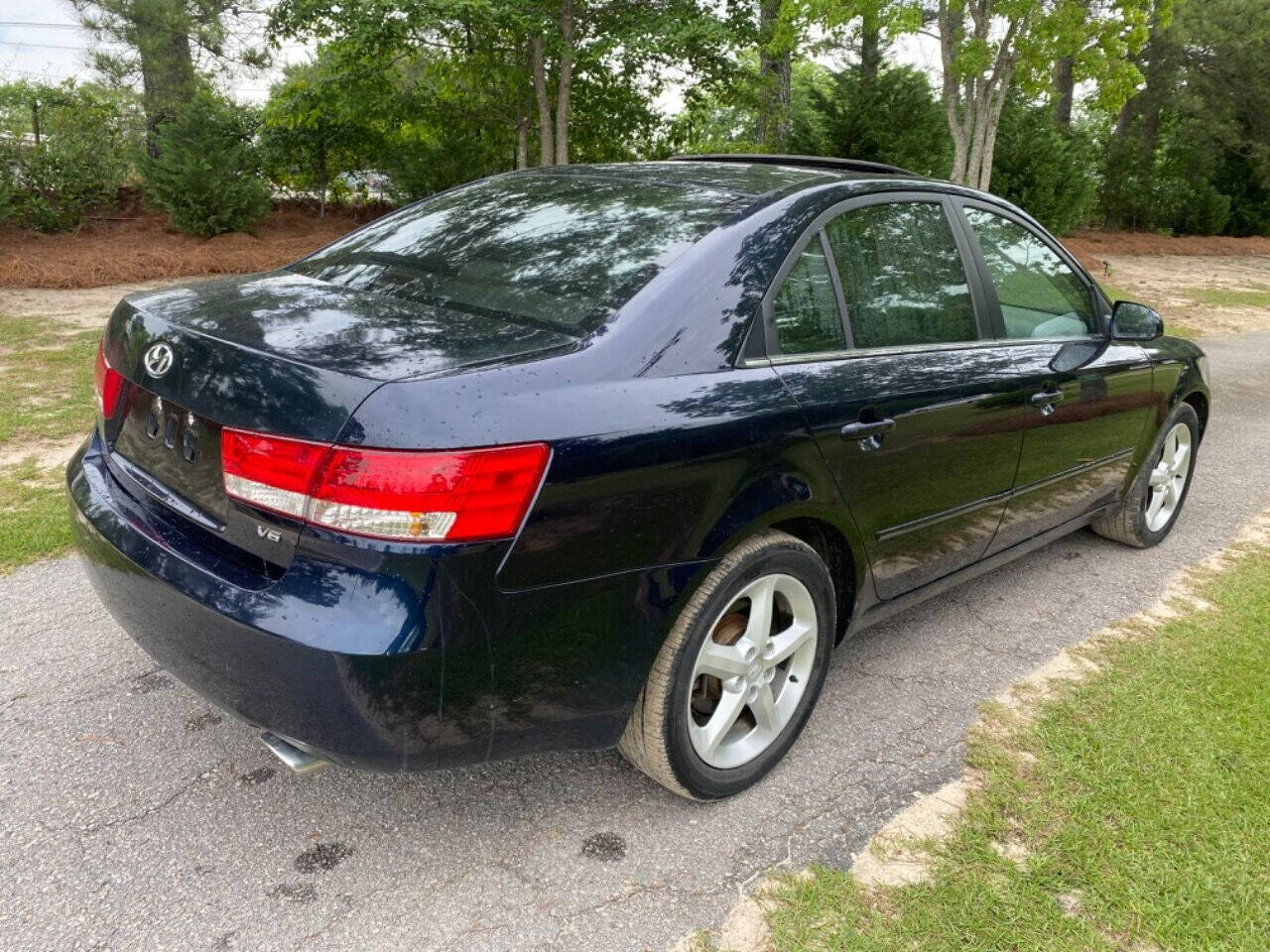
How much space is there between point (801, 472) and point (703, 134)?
1205 cm

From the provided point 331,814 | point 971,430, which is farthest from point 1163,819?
point 331,814

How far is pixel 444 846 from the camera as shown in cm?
245

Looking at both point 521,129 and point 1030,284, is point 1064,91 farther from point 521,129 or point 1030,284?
point 1030,284

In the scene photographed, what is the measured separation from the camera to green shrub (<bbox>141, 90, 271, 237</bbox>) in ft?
41.5

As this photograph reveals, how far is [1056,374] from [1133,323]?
72 centimetres

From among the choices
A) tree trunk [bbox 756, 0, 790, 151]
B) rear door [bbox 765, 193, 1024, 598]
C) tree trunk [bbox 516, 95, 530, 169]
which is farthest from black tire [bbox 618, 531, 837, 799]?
tree trunk [bbox 516, 95, 530, 169]

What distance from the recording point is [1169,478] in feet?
15.4

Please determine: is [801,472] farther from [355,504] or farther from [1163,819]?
[1163,819]

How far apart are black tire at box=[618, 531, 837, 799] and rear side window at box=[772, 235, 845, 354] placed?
1.70 ft

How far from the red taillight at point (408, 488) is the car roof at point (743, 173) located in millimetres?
1300

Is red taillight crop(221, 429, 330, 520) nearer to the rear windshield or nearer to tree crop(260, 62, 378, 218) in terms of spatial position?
the rear windshield

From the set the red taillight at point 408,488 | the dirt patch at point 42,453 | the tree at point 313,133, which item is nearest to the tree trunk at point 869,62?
the tree at point 313,133

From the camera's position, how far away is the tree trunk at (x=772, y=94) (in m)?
11.2

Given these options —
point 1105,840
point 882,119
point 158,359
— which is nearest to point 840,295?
point 1105,840
